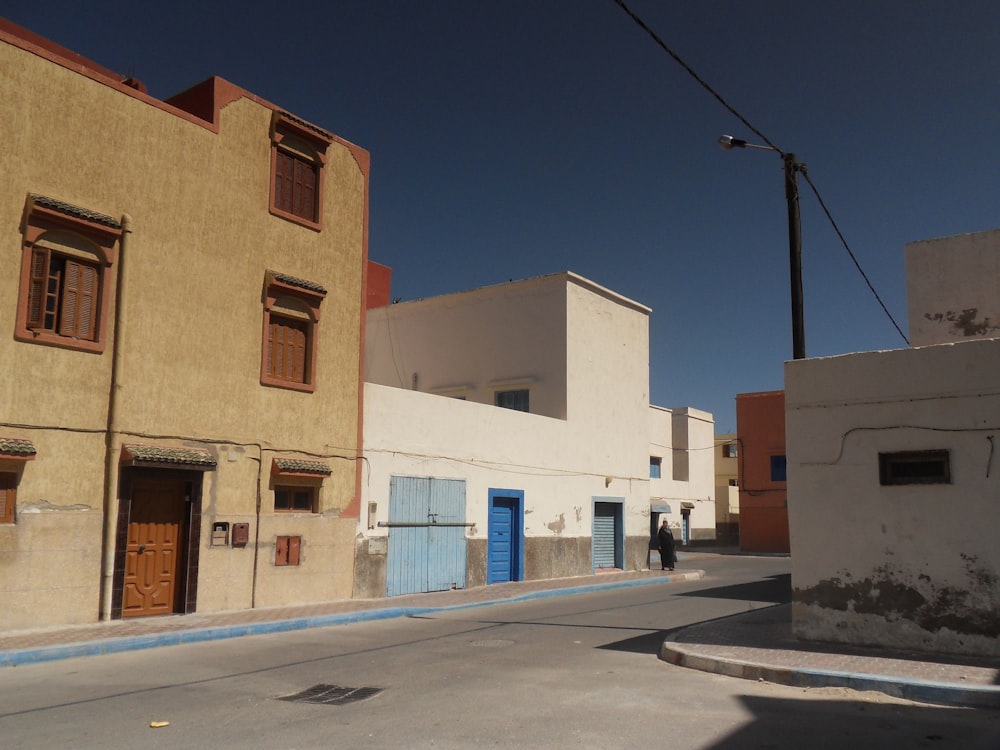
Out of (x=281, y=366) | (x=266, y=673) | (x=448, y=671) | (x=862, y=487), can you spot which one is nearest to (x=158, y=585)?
(x=281, y=366)

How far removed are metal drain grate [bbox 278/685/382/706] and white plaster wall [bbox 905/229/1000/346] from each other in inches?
385

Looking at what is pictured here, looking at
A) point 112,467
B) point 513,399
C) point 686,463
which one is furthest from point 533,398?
point 686,463

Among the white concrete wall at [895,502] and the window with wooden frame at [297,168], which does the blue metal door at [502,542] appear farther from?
the white concrete wall at [895,502]

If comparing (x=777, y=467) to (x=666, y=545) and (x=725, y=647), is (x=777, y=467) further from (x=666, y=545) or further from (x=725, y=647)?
(x=725, y=647)

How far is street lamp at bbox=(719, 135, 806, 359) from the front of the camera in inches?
524

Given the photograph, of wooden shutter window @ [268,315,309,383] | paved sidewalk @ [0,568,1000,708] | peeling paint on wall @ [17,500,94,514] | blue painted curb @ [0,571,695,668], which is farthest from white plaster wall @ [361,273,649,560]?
peeling paint on wall @ [17,500,94,514]

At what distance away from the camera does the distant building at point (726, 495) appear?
5203 cm

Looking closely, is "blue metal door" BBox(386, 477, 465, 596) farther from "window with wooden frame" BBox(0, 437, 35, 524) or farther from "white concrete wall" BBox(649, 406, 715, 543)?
"white concrete wall" BBox(649, 406, 715, 543)

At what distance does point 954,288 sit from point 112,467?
12833mm

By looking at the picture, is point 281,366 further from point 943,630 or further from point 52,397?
point 943,630

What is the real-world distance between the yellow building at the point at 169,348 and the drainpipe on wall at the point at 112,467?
28 mm

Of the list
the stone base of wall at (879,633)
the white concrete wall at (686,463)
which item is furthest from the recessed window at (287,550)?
the white concrete wall at (686,463)

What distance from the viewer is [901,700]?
832 cm

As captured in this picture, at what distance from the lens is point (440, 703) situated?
315 inches
